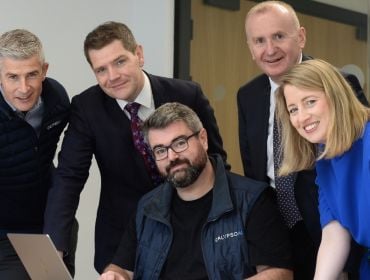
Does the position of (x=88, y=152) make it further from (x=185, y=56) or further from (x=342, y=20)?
(x=342, y=20)

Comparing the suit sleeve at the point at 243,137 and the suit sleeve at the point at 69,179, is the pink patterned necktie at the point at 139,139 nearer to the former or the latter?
the suit sleeve at the point at 69,179

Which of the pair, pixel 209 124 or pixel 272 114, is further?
pixel 209 124

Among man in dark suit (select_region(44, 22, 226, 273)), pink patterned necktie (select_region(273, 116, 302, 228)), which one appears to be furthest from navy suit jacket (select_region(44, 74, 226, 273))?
pink patterned necktie (select_region(273, 116, 302, 228))

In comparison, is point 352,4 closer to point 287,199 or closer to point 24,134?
point 287,199

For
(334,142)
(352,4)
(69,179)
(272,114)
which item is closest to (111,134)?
(69,179)

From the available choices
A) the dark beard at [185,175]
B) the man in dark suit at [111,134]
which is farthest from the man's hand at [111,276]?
the dark beard at [185,175]

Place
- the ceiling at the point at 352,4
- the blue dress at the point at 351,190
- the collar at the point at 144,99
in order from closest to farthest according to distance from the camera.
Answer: the blue dress at the point at 351,190
the collar at the point at 144,99
the ceiling at the point at 352,4

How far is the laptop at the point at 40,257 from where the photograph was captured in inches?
77.2

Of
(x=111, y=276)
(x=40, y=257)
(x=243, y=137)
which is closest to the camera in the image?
(x=40, y=257)

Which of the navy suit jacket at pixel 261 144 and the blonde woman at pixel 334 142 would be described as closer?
the blonde woman at pixel 334 142

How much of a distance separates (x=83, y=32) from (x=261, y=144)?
1.81m

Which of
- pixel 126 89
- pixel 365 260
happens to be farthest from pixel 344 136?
pixel 126 89

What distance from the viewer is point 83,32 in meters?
3.89

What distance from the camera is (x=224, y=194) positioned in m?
2.21
